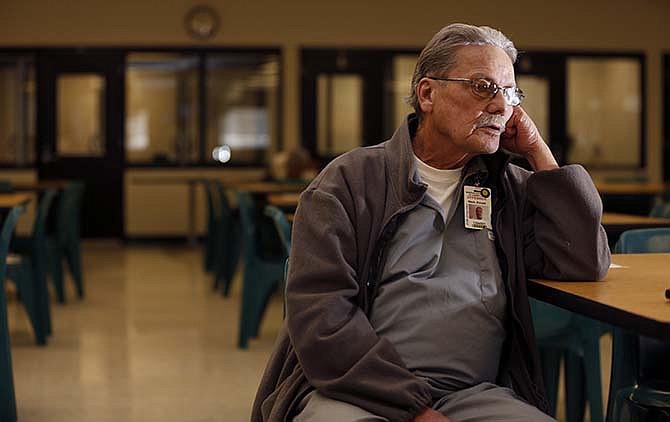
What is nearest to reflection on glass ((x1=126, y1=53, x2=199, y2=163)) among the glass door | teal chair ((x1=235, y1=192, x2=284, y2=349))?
the glass door

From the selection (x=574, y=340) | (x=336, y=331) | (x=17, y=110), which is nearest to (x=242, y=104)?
(x=17, y=110)

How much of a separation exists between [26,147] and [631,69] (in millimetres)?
7467

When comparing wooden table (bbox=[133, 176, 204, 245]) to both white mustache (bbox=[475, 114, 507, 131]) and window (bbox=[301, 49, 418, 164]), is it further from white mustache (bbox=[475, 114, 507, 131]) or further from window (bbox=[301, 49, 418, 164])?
white mustache (bbox=[475, 114, 507, 131])

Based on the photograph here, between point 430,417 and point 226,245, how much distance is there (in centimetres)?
602

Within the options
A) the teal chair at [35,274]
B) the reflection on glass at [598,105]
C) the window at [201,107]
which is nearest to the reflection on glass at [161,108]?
the window at [201,107]

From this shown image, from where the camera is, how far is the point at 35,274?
6.02 meters

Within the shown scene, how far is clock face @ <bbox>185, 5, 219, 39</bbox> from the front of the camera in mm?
12500

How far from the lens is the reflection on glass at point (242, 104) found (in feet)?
41.6

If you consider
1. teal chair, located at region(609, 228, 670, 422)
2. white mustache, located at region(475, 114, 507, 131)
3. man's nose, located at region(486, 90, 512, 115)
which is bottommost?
teal chair, located at region(609, 228, 670, 422)

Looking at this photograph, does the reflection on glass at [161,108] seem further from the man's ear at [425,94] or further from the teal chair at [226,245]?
the man's ear at [425,94]

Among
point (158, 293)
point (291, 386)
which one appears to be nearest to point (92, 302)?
point (158, 293)

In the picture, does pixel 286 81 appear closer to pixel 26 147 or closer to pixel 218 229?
pixel 26 147

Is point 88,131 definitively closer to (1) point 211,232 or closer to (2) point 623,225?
(1) point 211,232

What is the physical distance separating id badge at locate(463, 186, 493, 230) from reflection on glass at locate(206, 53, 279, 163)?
10.6 m
